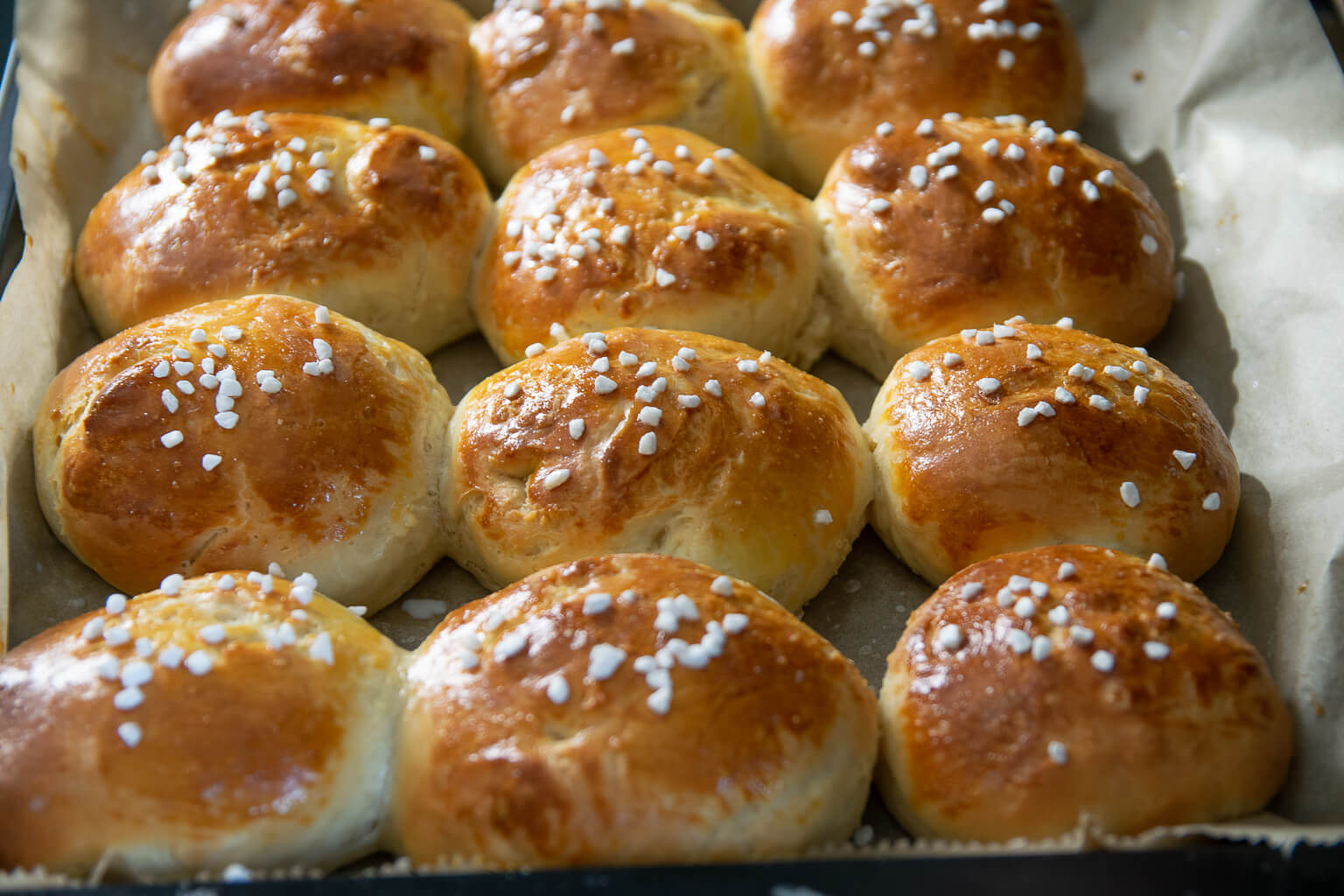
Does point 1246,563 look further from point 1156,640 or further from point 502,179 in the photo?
point 502,179

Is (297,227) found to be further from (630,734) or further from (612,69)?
(630,734)

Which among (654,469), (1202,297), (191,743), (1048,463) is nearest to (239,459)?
(191,743)

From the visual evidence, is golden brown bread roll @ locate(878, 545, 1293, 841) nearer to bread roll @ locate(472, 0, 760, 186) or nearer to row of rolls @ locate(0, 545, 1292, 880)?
row of rolls @ locate(0, 545, 1292, 880)

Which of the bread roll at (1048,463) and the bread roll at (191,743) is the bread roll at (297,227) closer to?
the bread roll at (191,743)

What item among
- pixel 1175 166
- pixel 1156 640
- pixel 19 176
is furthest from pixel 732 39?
pixel 1156 640

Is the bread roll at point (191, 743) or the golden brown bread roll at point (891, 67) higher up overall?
the golden brown bread roll at point (891, 67)

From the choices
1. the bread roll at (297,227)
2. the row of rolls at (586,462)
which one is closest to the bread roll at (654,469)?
the row of rolls at (586,462)

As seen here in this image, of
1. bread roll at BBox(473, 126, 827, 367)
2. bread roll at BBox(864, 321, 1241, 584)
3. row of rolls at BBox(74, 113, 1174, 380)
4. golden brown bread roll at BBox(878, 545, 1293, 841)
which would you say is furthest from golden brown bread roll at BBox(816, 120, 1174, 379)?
golden brown bread roll at BBox(878, 545, 1293, 841)
